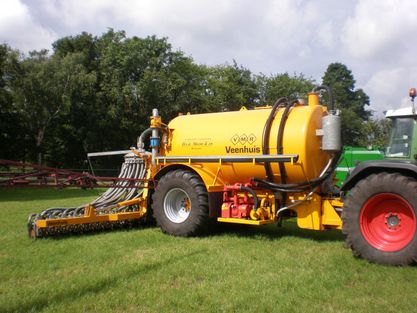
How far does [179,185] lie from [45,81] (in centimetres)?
2487

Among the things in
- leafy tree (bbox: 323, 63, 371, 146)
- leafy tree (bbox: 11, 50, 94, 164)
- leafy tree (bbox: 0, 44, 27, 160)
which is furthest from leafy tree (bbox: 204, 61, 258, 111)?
leafy tree (bbox: 323, 63, 371, 146)

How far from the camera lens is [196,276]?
5449 mm

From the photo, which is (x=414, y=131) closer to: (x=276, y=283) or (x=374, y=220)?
(x=374, y=220)

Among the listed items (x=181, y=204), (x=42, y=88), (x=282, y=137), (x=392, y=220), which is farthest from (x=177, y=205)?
(x=42, y=88)

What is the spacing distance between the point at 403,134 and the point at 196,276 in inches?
146

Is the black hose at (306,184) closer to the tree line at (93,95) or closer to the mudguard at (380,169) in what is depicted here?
the mudguard at (380,169)

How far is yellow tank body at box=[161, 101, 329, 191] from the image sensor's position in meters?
7.26

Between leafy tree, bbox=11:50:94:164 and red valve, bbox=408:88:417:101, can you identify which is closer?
red valve, bbox=408:88:417:101

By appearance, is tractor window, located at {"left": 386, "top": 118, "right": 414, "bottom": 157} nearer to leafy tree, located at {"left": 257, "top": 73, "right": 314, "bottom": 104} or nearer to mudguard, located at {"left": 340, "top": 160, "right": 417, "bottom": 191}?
mudguard, located at {"left": 340, "top": 160, "right": 417, "bottom": 191}

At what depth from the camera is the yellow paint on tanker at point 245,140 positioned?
286 inches

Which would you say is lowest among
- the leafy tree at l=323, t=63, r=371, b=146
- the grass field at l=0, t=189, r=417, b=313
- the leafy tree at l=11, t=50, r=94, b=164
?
the grass field at l=0, t=189, r=417, b=313

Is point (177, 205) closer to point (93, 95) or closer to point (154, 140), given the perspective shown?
point (154, 140)

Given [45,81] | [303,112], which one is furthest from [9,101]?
[303,112]

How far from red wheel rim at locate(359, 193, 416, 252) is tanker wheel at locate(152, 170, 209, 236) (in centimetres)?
299
